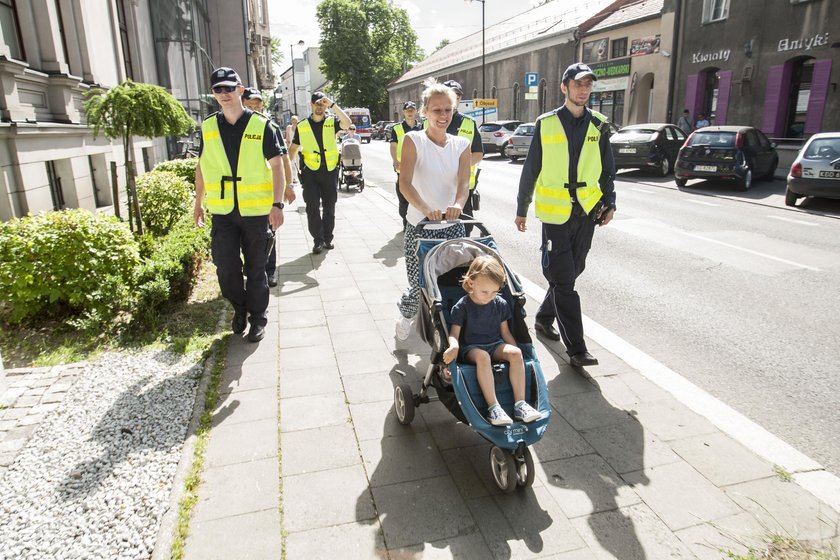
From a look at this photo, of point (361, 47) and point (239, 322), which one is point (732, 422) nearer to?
point (239, 322)

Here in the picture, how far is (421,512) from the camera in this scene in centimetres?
293

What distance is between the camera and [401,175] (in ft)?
14.4

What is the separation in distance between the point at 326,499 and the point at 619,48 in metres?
33.1

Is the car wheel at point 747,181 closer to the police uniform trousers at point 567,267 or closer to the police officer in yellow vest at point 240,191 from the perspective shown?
the police uniform trousers at point 567,267

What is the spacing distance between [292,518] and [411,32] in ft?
258

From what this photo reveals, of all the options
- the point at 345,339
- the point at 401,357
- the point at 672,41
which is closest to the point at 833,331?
the point at 401,357

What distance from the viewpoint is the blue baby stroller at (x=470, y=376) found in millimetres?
2992

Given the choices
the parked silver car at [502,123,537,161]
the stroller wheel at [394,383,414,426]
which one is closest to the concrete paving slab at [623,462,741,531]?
the stroller wheel at [394,383,414,426]

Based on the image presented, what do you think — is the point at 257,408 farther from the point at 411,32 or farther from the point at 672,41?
the point at 411,32

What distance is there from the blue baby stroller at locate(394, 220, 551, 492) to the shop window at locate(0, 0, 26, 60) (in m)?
8.64

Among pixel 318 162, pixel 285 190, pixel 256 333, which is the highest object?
pixel 318 162

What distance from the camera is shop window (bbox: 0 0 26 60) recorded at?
894cm

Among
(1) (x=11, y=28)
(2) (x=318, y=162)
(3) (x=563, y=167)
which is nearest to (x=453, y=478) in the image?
(3) (x=563, y=167)

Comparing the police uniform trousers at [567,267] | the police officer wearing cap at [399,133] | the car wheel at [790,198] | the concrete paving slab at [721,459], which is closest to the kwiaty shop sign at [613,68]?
the car wheel at [790,198]
